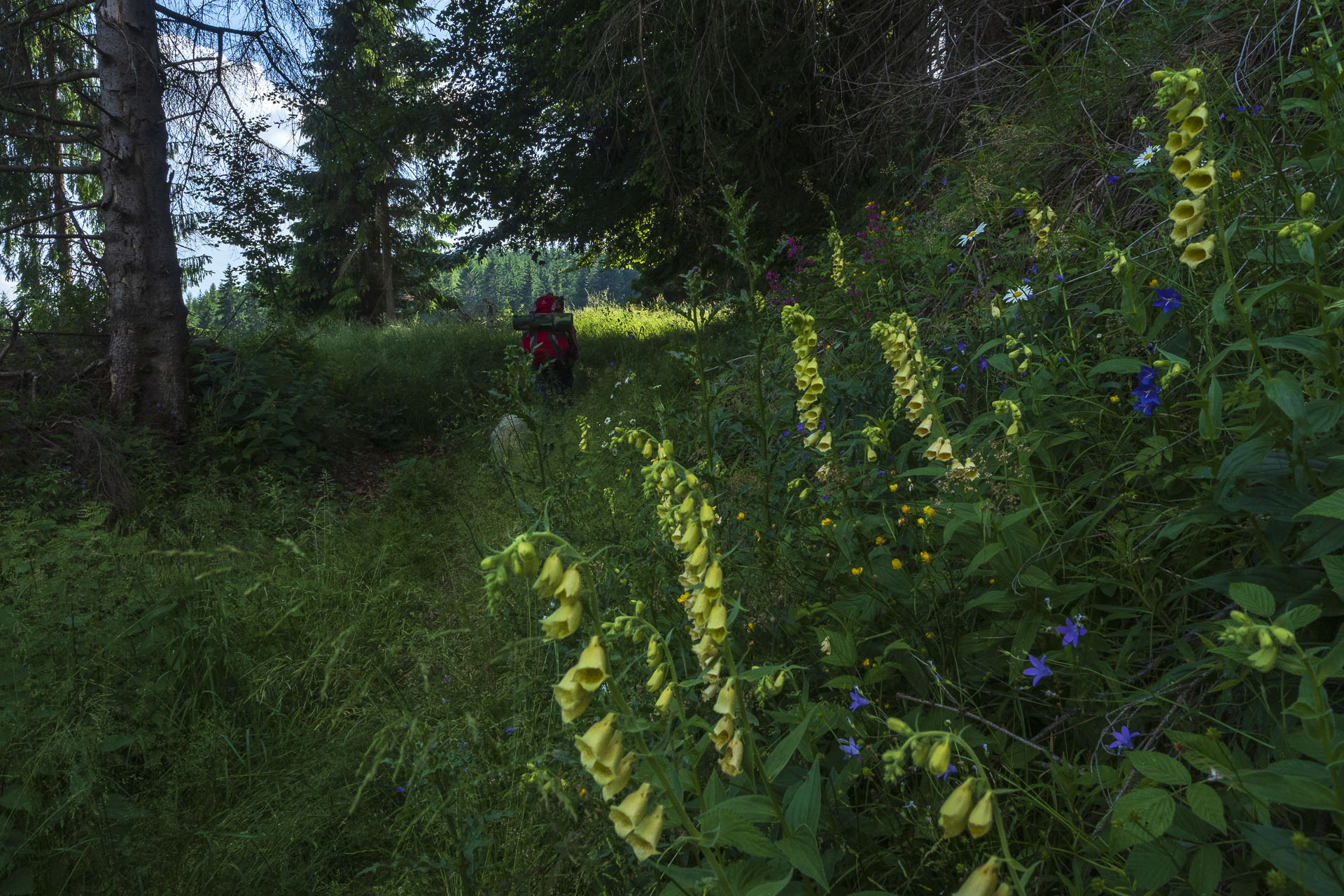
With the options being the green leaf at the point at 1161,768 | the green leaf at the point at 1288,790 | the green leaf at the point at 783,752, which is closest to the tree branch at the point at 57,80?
the green leaf at the point at 783,752

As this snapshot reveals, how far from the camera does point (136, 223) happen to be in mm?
6449

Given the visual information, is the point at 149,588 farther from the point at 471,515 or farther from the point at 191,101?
the point at 191,101

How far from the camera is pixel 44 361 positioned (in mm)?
6414

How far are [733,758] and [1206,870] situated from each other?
753 millimetres

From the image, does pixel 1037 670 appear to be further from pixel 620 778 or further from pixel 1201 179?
pixel 1201 179

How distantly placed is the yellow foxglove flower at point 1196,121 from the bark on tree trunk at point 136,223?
7.53 meters

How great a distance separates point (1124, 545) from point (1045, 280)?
1.86m

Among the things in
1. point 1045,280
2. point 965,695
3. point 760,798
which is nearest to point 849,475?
point 965,695

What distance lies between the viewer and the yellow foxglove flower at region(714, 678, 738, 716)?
123cm

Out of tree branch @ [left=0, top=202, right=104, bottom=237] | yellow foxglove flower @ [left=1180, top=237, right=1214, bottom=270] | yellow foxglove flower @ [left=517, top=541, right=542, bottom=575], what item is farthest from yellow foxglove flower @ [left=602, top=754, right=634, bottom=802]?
tree branch @ [left=0, top=202, right=104, bottom=237]

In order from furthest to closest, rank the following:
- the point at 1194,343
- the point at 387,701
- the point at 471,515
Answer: the point at 471,515 → the point at 387,701 → the point at 1194,343

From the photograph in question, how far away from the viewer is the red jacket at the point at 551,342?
28.6 feet

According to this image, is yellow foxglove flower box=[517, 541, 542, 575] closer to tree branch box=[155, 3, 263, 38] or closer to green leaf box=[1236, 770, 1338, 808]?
green leaf box=[1236, 770, 1338, 808]

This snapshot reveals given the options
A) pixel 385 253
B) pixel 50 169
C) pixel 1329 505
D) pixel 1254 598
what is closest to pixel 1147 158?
pixel 1329 505
